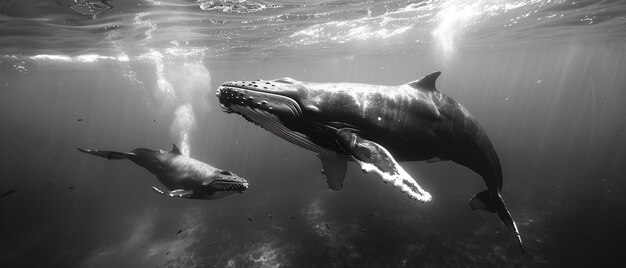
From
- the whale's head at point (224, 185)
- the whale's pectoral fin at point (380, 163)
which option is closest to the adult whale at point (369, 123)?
the whale's pectoral fin at point (380, 163)

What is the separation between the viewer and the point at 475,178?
26266mm

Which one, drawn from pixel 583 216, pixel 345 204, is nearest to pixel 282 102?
pixel 345 204

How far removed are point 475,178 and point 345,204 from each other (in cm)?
1374

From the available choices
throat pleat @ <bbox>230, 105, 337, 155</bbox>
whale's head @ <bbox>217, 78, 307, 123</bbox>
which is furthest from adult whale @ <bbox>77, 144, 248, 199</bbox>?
whale's head @ <bbox>217, 78, 307, 123</bbox>

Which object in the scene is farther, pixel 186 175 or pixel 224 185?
pixel 186 175

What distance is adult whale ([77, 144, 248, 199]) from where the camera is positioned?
8.85 meters

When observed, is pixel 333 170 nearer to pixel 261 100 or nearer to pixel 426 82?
pixel 426 82

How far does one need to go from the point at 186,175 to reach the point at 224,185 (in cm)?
180

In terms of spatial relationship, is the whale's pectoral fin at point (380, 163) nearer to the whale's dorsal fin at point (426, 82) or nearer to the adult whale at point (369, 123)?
the adult whale at point (369, 123)

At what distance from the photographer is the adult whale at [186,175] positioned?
885cm

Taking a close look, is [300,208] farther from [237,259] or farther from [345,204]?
[237,259]

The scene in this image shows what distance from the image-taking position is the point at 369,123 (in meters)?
4.29

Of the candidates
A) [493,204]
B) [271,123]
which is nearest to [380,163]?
[271,123]

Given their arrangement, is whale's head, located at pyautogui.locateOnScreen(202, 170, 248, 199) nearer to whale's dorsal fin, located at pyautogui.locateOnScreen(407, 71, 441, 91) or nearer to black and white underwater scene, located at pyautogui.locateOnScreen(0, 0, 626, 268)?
black and white underwater scene, located at pyautogui.locateOnScreen(0, 0, 626, 268)
